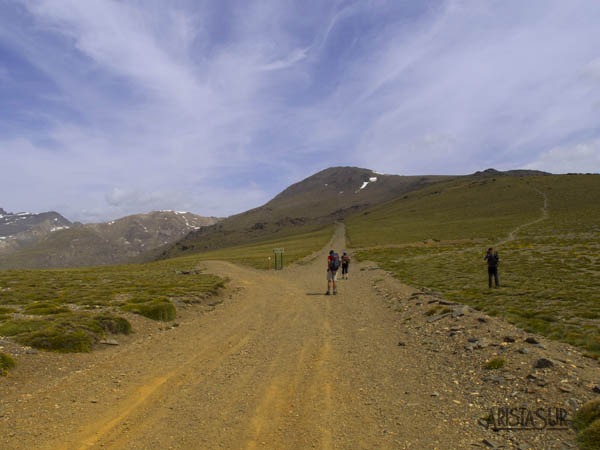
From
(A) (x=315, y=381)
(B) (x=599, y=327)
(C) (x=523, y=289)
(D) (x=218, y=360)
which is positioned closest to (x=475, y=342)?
(B) (x=599, y=327)

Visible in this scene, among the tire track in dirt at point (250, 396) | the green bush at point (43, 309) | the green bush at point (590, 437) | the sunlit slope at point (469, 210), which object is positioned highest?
the sunlit slope at point (469, 210)

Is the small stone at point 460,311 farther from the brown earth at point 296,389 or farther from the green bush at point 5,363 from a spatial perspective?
the green bush at point 5,363

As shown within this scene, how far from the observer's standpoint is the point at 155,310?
18.4 meters

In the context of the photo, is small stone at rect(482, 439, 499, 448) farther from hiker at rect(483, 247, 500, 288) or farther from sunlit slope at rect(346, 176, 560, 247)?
sunlit slope at rect(346, 176, 560, 247)

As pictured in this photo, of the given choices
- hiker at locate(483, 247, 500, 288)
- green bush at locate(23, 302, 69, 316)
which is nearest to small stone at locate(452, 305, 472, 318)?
hiker at locate(483, 247, 500, 288)

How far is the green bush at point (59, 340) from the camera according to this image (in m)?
12.4

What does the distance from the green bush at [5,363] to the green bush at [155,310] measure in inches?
295

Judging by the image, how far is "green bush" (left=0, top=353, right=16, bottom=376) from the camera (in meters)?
10.1

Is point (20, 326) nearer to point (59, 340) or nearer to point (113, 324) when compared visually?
point (59, 340)

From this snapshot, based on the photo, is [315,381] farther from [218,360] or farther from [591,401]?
[591,401]

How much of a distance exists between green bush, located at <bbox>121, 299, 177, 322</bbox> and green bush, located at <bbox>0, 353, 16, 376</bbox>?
750cm

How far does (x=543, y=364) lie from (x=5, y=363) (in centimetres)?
1587

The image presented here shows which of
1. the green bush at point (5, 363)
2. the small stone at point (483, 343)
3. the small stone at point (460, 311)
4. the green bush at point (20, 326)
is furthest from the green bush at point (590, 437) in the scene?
the green bush at point (20, 326)

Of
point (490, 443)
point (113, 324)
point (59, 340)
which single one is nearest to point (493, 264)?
point (490, 443)
